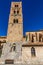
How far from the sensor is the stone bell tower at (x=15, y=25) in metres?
28.2

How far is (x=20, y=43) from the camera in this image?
26.4 metres

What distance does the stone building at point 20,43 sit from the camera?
2369cm

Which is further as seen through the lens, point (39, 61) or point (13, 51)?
point (13, 51)

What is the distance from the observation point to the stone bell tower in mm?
28188

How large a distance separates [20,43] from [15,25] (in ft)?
16.0

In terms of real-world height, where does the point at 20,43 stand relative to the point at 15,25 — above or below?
below

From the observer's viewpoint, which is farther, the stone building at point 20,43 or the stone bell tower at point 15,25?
the stone bell tower at point 15,25

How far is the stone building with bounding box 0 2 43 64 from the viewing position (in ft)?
77.7

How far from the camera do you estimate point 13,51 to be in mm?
25391

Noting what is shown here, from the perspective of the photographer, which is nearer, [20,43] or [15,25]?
[20,43]

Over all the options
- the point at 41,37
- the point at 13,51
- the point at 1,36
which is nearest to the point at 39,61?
the point at 13,51

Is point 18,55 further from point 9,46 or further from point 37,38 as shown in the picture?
point 37,38

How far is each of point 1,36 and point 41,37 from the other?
8097 mm

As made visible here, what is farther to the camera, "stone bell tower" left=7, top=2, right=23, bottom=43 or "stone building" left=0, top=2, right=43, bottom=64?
"stone bell tower" left=7, top=2, right=23, bottom=43
